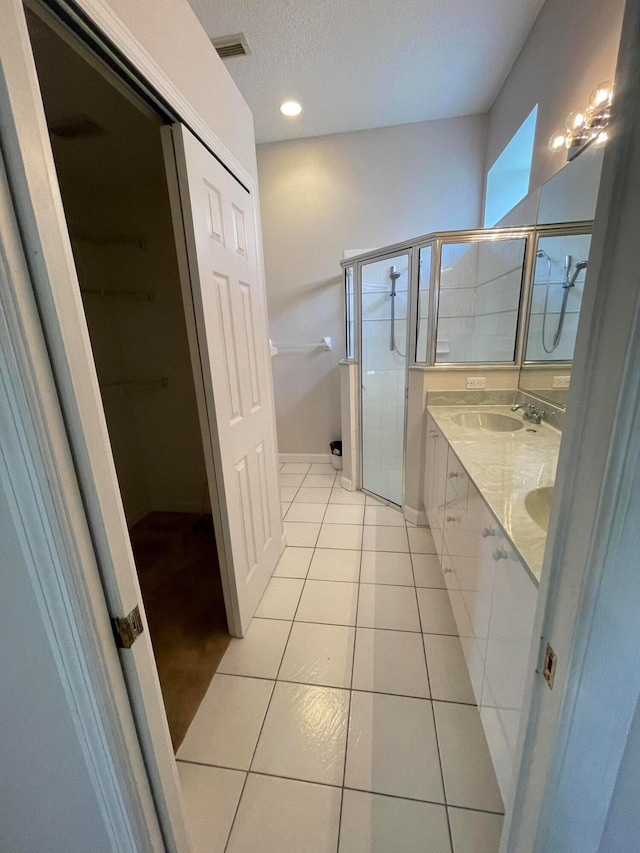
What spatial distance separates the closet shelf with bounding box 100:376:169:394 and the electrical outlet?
226cm

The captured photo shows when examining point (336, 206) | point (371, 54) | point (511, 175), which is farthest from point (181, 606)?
point (511, 175)

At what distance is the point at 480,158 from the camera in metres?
2.83

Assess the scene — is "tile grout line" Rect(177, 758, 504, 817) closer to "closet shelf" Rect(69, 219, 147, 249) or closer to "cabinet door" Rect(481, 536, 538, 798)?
"cabinet door" Rect(481, 536, 538, 798)

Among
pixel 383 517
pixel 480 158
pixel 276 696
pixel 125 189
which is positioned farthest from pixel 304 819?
pixel 480 158

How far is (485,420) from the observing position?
2.20m

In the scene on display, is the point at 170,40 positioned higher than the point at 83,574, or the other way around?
the point at 170,40

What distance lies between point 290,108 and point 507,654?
11.8 feet

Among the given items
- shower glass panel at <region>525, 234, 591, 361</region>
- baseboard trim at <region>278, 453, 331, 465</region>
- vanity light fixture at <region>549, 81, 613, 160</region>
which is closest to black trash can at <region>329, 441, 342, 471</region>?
baseboard trim at <region>278, 453, 331, 465</region>

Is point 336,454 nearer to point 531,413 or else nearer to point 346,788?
point 531,413

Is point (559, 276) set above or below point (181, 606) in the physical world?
above

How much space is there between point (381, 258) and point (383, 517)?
81.2 inches

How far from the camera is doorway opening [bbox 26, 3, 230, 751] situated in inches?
58.2

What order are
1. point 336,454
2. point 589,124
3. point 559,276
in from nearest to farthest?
point 589,124, point 559,276, point 336,454

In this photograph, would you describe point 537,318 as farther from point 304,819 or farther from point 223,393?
point 304,819
